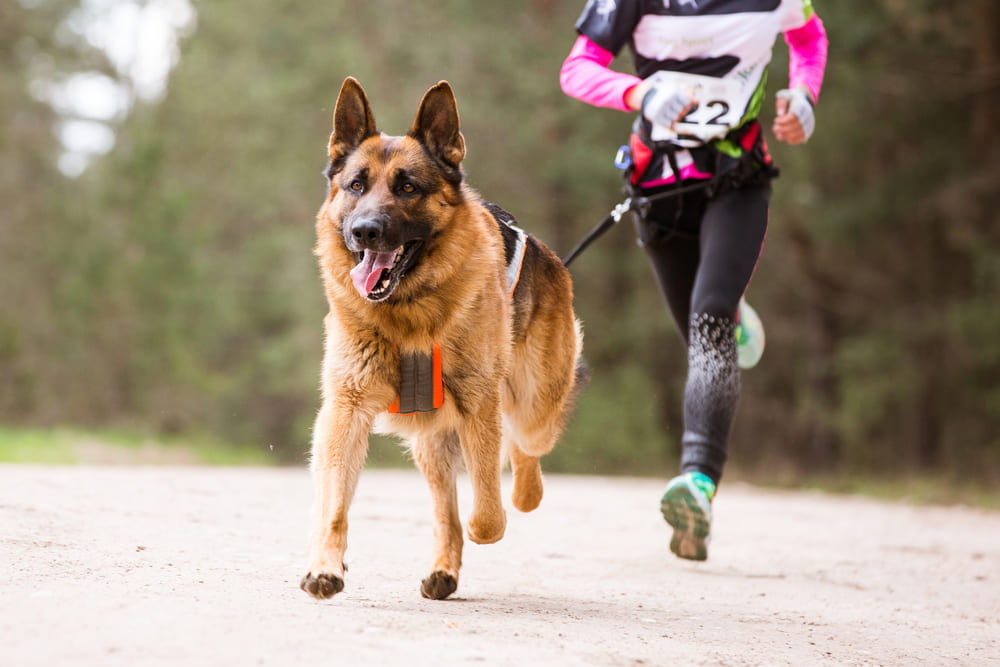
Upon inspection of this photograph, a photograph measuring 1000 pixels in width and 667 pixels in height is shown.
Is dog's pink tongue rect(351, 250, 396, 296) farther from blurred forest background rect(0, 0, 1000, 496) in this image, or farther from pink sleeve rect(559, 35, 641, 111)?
blurred forest background rect(0, 0, 1000, 496)

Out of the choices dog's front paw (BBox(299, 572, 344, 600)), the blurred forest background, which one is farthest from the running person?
the blurred forest background

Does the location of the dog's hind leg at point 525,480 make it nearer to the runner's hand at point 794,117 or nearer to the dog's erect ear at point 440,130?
the dog's erect ear at point 440,130

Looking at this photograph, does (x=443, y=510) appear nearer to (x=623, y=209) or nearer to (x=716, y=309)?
(x=716, y=309)

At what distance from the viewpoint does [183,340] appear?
18.7m

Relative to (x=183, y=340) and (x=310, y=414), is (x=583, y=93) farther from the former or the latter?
(x=310, y=414)

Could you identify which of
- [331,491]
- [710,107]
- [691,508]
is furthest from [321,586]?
[710,107]

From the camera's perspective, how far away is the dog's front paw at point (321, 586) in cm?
325

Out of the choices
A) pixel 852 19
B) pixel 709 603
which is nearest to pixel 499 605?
pixel 709 603

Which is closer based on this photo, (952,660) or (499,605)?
(952,660)

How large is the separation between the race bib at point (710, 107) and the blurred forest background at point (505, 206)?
11.1 metres

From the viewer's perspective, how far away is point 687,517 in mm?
4152

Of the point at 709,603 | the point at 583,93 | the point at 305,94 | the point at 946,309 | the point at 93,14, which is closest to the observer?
the point at 709,603

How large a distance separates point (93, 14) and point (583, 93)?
19039 millimetres

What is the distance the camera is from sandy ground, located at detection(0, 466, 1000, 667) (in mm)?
2695
